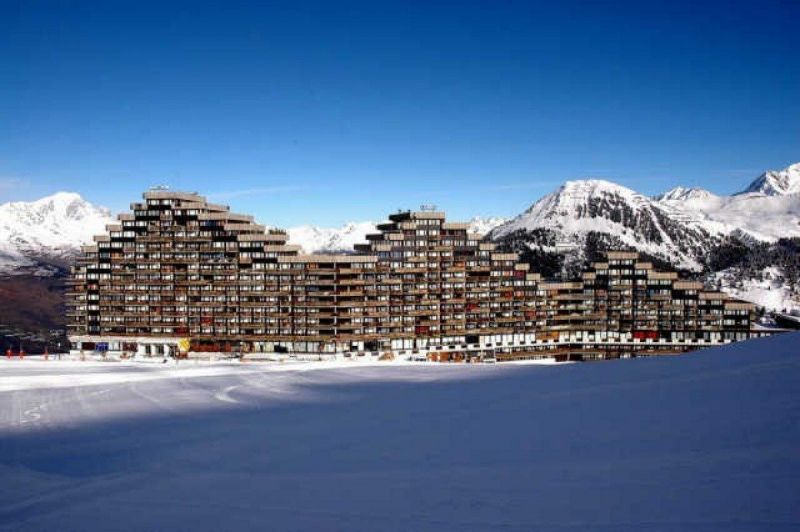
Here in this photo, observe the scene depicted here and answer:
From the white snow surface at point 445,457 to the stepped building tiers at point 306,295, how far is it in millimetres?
81343

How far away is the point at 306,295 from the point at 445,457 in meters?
101

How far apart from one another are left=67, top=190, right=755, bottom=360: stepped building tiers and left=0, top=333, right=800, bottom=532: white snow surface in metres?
81.3

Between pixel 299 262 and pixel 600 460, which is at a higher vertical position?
pixel 299 262

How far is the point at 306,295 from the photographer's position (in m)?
120

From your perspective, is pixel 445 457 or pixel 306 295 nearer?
pixel 445 457

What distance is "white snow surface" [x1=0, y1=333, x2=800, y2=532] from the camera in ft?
50.6

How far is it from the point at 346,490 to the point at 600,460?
23.4 ft

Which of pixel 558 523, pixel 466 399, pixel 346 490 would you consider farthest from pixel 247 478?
pixel 466 399

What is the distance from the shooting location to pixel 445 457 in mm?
21234

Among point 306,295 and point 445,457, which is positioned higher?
point 306,295

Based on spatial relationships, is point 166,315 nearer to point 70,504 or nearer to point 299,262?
point 299,262

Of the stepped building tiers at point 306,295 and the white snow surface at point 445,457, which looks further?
the stepped building tiers at point 306,295

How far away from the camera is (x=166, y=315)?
124 m

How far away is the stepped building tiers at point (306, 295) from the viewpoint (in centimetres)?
12075
